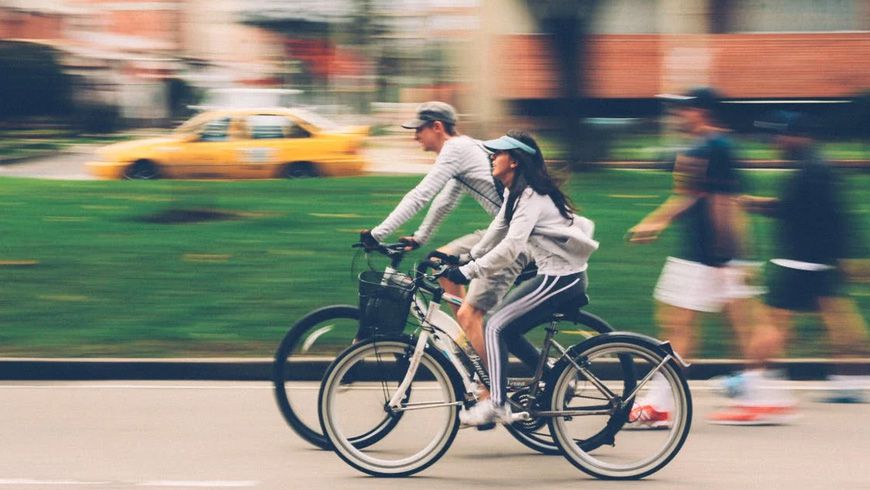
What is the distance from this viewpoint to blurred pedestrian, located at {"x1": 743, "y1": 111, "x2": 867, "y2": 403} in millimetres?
6938

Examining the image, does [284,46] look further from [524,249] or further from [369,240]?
[524,249]

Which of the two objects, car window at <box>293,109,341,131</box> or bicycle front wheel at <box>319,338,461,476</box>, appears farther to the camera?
car window at <box>293,109,341,131</box>

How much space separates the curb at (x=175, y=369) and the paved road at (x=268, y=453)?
0.41 m

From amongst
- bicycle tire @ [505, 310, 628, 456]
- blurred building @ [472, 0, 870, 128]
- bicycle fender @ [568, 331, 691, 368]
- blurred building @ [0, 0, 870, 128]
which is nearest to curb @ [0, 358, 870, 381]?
bicycle tire @ [505, 310, 628, 456]

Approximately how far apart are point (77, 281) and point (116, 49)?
4.62m

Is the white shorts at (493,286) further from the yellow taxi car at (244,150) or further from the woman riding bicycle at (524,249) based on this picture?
the yellow taxi car at (244,150)

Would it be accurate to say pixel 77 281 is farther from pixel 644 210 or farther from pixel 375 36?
pixel 644 210

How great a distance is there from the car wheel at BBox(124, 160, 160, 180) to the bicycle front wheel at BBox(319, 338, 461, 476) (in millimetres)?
10634

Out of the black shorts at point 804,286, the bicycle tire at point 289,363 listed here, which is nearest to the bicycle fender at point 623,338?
the bicycle tire at point 289,363

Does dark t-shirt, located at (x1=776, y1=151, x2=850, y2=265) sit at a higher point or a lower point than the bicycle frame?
higher

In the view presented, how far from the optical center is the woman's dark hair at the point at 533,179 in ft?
18.7

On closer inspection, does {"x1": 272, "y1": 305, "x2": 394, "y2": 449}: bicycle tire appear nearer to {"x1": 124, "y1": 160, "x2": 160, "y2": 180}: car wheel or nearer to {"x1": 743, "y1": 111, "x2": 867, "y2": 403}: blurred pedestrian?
{"x1": 743, "y1": 111, "x2": 867, "y2": 403}: blurred pedestrian

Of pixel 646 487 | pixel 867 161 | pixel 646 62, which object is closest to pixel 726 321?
pixel 646 487

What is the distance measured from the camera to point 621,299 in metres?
9.41
